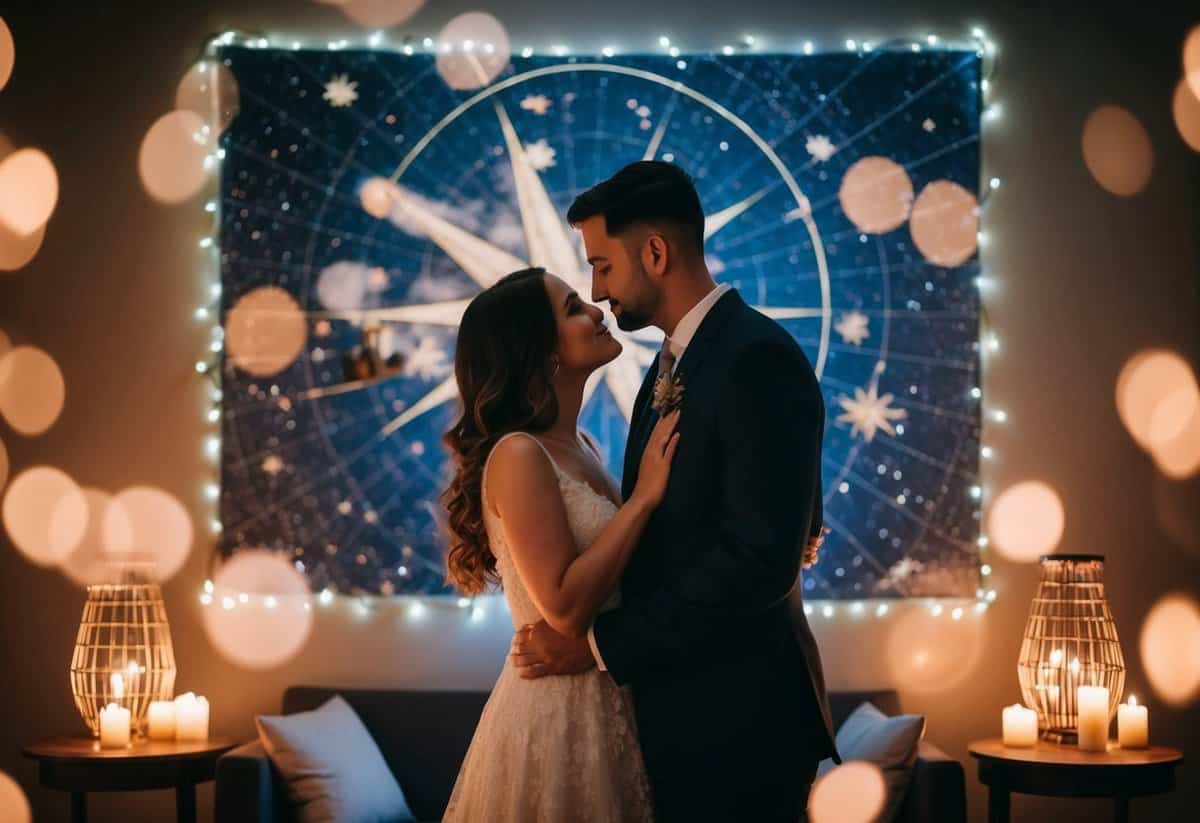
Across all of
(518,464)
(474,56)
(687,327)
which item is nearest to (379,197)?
(474,56)

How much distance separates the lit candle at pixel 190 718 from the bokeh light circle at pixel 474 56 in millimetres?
2138

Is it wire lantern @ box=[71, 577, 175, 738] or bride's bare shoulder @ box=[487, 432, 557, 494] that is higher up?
bride's bare shoulder @ box=[487, 432, 557, 494]

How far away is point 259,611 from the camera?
4.50 m

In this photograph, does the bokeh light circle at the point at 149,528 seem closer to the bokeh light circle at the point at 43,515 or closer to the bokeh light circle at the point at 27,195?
the bokeh light circle at the point at 43,515

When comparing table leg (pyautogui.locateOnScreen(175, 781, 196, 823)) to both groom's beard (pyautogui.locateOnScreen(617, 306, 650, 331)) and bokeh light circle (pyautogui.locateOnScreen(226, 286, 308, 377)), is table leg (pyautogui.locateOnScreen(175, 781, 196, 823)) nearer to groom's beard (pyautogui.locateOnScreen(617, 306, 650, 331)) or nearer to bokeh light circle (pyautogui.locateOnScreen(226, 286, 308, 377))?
bokeh light circle (pyautogui.locateOnScreen(226, 286, 308, 377))

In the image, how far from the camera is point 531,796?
8.26 ft

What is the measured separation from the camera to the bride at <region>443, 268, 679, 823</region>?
2473 millimetres

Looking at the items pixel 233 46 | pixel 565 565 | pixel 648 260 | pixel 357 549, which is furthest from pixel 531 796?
pixel 233 46

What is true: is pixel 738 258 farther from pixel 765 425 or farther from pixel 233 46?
pixel 765 425

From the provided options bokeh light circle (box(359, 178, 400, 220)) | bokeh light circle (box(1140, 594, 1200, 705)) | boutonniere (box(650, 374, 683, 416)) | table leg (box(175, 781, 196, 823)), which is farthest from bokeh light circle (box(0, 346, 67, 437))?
bokeh light circle (box(1140, 594, 1200, 705))

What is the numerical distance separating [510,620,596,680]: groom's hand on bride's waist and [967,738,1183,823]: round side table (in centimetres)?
179

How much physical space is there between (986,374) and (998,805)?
54.9 inches

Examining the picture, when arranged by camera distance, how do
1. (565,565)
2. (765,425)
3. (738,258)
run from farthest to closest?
(738,258)
(565,565)
(765,425)

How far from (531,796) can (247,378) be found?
240 cm
